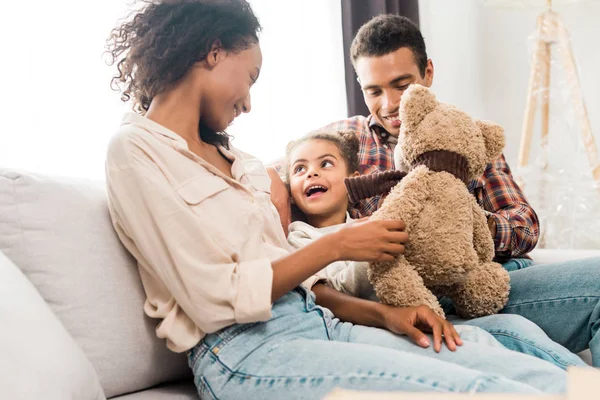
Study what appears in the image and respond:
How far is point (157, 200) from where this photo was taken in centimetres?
95

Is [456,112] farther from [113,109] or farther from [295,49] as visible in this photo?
[295,49]

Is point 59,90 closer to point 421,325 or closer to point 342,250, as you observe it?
point 342,250

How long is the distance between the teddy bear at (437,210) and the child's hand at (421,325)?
0.06 ft

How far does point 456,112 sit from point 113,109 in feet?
3.28

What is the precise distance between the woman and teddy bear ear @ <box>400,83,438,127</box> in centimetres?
21

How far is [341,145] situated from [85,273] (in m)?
0.76

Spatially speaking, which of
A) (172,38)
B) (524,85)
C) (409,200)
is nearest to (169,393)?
(409,200)

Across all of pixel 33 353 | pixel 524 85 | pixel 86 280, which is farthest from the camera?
pixel 524 85

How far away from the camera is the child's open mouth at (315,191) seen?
146cm

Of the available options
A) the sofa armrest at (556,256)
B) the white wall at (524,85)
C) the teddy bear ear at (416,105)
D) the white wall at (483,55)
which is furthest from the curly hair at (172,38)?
the white wall at (483,55)

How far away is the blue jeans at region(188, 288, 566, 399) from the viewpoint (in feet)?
2.61

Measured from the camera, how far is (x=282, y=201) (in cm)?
149

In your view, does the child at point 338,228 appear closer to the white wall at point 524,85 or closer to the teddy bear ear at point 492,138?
the teddy bear ear at point 492,138

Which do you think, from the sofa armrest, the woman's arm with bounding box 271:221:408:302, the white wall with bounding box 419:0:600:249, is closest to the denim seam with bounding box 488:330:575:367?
the woman's arm with bounding box 271:221:408:302
